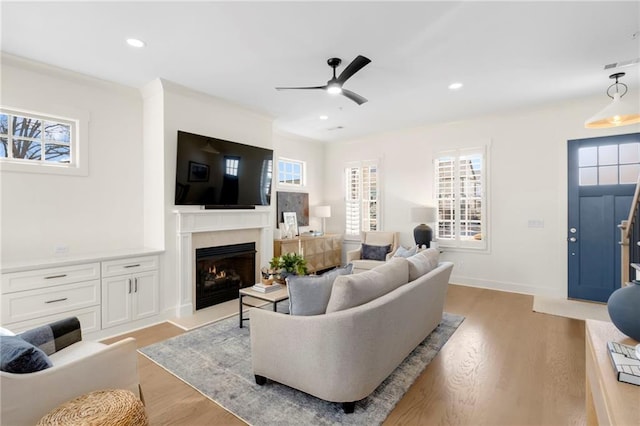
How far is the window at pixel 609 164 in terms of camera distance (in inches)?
165

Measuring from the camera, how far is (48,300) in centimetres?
297

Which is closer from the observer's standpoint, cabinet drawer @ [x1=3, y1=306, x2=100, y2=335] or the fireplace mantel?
cabinet drawer @ [x1=3, y1=306, x2=100, y2=335]

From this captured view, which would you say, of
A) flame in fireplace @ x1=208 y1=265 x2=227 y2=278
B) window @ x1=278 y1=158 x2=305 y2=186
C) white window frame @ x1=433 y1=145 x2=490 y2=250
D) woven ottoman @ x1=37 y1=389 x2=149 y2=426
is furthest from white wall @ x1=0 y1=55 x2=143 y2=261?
white window frame @ x1=433 y1=145 x2=490 y2=250

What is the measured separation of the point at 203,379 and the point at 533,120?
18.6ft

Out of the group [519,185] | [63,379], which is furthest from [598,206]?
[63,379]

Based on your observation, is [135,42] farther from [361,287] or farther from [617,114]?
[617,114]

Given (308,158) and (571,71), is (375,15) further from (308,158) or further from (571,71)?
(308,158)

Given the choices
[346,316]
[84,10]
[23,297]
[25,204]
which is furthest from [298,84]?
[23,297]

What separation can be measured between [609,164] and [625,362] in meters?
4.44

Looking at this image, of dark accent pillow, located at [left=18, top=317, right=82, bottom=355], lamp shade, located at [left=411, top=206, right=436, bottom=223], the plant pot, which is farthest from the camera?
lamp shade, located at [left=411, top=206, right=436, bottom=223]

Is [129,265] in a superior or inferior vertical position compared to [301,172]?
inferior

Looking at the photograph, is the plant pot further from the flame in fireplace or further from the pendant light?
the flame in fireplace

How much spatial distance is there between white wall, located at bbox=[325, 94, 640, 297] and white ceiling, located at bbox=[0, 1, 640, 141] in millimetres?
584

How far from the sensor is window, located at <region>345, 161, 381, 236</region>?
6.59 metres
